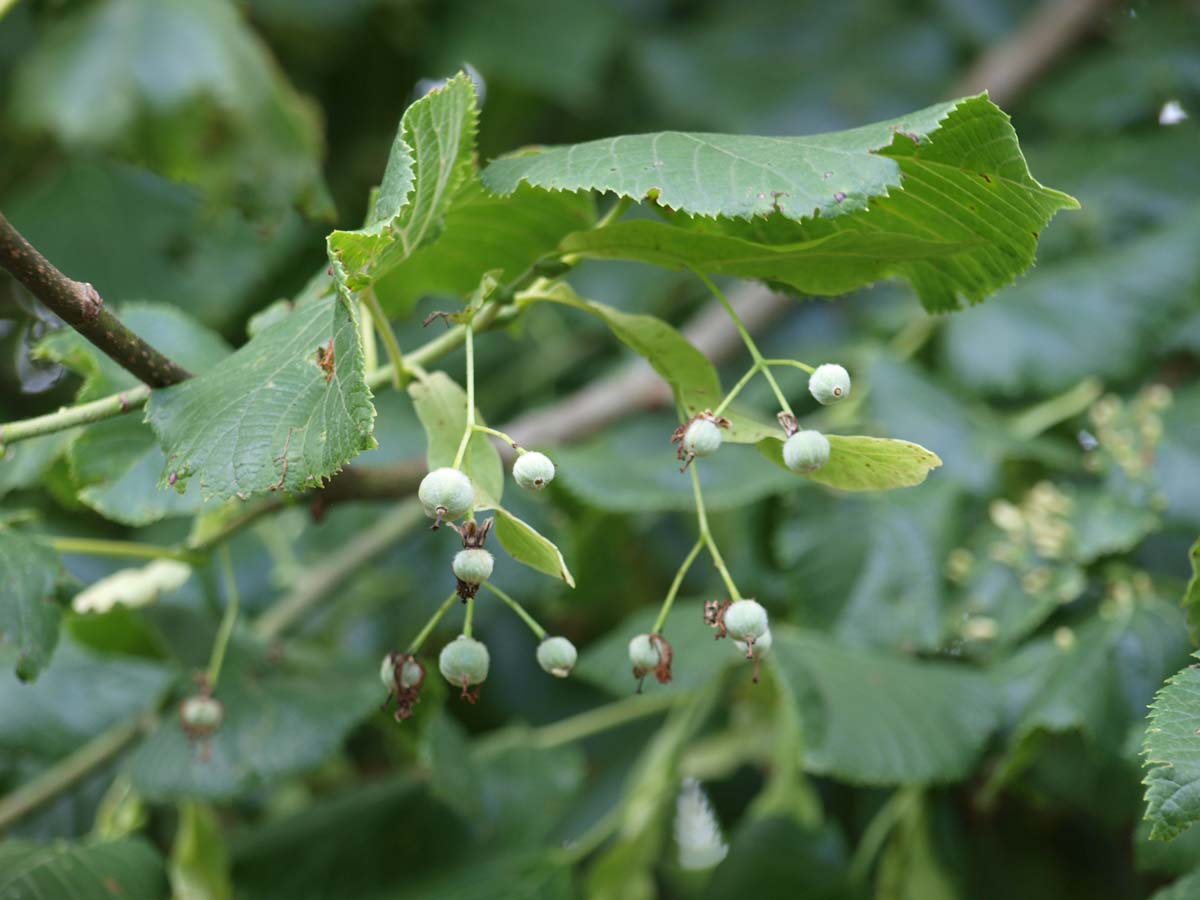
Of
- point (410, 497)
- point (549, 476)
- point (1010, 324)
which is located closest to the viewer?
point (549, 476)

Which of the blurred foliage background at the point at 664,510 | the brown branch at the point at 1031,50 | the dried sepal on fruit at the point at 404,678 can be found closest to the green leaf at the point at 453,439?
the dried sepal on fruit at the point at 404,678

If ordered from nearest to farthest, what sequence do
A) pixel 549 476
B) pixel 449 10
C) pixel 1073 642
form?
pixel 549 476 < pixel 1073 642 < pixel 449 10

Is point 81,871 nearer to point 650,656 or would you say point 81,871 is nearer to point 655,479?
point 650,656

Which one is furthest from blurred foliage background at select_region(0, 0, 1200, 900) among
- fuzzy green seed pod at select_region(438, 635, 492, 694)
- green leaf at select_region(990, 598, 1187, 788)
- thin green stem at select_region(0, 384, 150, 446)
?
fuzzy green seed pod at select_region(438, 635, 492, 694)

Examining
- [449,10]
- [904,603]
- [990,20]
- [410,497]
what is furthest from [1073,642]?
A: [449,10]

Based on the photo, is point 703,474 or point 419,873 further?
point 703,474

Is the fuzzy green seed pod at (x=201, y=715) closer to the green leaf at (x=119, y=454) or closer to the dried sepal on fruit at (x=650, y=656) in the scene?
the green leaf at (x=119, y=454)

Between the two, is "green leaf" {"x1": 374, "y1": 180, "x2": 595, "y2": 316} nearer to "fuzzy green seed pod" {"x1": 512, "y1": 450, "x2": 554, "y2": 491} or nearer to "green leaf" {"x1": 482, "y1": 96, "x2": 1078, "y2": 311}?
"green leaf" {"x1": 482, "y1": 96, "x2": 1078, "y2": 311}

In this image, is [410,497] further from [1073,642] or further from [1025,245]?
[1073,642]
